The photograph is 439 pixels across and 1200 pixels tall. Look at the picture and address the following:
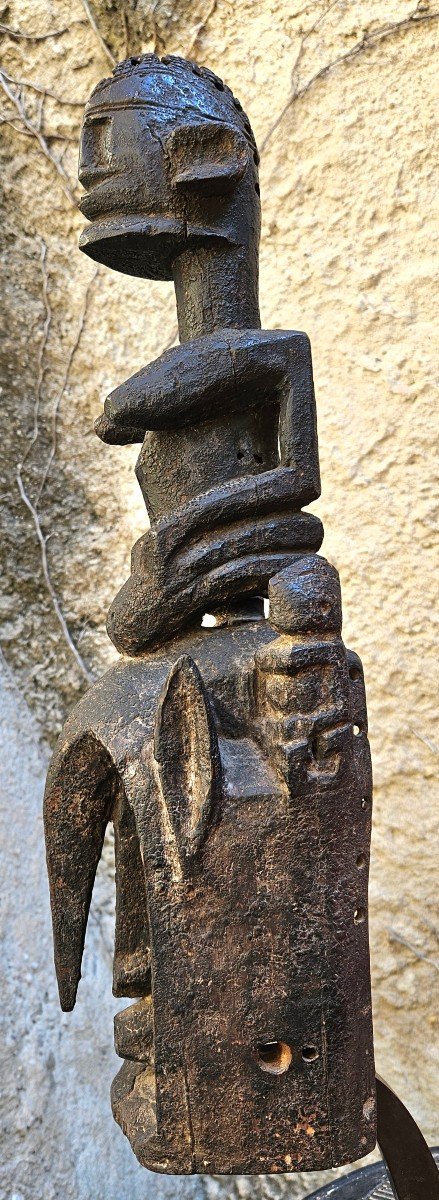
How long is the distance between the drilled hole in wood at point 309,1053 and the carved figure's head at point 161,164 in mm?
824

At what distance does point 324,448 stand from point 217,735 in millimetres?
965

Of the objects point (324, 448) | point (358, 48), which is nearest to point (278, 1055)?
point (324, 448)

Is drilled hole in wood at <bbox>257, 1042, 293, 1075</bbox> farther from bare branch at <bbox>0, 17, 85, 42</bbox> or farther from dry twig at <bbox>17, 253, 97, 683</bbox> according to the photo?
bare branch at <bbox>0, 17, 85, 42</bbox>

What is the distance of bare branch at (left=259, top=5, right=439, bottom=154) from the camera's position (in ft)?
5.42

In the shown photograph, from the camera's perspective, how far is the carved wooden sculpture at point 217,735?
3.02 feet

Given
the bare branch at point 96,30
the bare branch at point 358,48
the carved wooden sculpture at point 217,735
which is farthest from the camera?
the bare branch at point 96,30

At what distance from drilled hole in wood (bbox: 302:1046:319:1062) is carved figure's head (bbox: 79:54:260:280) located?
2.70ft

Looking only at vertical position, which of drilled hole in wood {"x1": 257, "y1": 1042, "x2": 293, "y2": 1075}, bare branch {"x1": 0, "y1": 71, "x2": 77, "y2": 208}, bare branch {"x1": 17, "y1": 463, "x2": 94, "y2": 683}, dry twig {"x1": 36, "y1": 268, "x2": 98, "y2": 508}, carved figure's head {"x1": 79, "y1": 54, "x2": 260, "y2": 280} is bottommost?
drilled hole in wood {"x1": 257, "y1": 1042, "x2": 293, "y2": 1075}

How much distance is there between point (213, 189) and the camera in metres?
1.05

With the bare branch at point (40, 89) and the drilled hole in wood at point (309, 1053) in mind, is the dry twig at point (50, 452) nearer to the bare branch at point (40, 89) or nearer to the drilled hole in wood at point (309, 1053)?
the bare branch at point (40, 89)

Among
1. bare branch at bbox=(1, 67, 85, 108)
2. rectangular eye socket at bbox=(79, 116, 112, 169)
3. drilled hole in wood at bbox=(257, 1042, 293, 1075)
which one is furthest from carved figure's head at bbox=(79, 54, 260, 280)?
bare branch at bbox=(1, 67, 85, 108)

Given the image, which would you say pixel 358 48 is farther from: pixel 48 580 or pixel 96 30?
pixel 48 580

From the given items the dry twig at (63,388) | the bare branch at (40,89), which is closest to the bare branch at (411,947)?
the dry twig at (63,388)

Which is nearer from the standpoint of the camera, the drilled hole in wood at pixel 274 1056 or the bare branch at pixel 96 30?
the drilled hole in wood at pixel 274 1056
